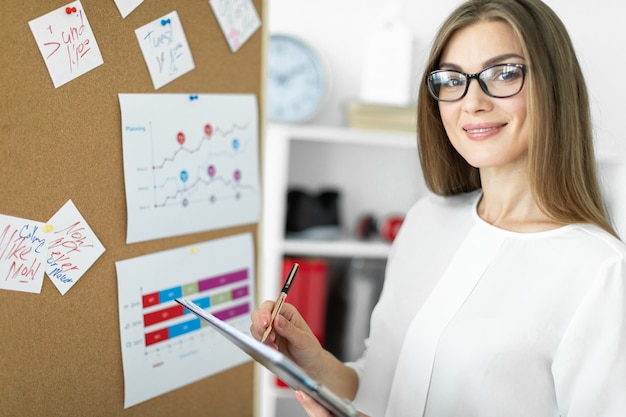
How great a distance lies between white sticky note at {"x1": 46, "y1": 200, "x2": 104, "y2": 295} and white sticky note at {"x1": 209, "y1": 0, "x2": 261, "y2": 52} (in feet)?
1.40

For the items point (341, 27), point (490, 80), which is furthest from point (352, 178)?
point (490, 80)

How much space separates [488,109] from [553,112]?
10 centimetres

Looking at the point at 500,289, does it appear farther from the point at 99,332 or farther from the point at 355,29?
the point at 355,29

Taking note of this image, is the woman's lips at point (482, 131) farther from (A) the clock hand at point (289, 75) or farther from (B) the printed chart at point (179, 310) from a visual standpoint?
(A) the clock hand at point (289, 75)

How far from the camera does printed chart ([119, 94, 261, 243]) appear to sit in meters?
1.06

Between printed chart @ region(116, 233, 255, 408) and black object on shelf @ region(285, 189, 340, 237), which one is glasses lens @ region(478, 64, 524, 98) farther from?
black object on shelf @ region(285, 189, 340, 237)

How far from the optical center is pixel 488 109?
109 centimetres

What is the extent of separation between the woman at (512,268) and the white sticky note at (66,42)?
460 millimetres

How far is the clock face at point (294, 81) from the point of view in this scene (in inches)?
102

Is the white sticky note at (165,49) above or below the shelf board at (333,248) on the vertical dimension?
above

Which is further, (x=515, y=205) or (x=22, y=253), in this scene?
(x=515, y=205)

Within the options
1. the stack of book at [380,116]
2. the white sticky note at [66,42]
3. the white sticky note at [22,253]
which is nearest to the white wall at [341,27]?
the stack of book at [380,116]

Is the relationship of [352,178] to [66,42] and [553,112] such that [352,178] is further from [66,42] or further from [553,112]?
[66,42]

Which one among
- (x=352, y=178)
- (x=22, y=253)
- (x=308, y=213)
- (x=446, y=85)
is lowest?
(x=308, y=213)
